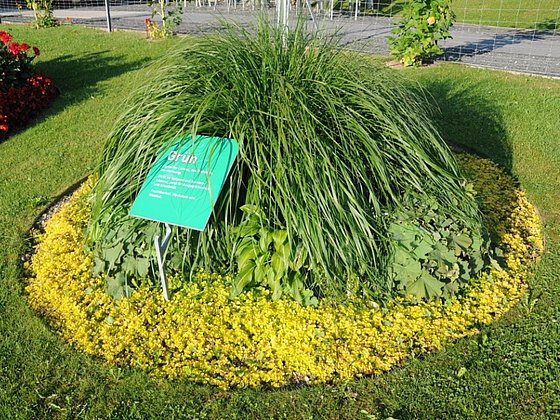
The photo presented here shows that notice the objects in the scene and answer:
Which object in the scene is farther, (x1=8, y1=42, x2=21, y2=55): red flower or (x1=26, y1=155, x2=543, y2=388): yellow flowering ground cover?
(x1=8, y1=42, x2=21, y2=55): red flower

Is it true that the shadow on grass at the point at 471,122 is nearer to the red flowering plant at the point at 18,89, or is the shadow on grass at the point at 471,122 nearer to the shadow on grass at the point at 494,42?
the shadow on grass at the point at 494,42

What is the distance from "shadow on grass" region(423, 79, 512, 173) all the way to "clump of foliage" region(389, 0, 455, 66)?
105 cm

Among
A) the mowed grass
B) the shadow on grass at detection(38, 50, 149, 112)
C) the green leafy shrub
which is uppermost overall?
the shadow on grass at detection(38, 50, 149, 112)

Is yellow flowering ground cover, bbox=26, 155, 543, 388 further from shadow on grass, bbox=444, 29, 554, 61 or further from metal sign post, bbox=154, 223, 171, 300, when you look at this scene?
shadow on grass, bbox=444, 29, 554, 61

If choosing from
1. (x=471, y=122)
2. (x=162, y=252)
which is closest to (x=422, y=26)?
(x=471, y=122)

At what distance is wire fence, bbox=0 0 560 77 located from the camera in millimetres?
8586

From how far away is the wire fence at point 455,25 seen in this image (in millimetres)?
8586

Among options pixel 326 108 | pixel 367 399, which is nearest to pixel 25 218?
pixel 326 108

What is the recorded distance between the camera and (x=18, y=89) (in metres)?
6.60

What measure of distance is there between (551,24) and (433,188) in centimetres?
1230

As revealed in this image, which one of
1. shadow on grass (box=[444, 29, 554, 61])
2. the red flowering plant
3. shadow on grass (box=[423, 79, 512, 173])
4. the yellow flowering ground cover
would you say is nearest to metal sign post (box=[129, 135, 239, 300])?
the yellow flowering ground cover

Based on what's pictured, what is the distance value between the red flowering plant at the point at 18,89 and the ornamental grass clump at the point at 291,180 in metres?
3.36

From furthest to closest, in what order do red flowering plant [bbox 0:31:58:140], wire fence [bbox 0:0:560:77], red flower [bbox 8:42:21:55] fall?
wire fence [bbox 0:0:560:77] < red flower [bbox 8:42:21:55] < red flowering plant [bbox 0:31:58:140]

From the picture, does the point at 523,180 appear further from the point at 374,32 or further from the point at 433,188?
the point at 374,32
